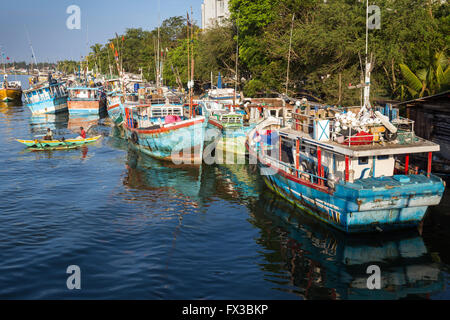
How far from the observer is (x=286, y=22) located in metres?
46.8

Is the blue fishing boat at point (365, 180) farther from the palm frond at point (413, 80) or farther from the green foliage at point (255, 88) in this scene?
the green foliage at point (255, 88)

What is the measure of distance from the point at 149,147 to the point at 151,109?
11.8 feet

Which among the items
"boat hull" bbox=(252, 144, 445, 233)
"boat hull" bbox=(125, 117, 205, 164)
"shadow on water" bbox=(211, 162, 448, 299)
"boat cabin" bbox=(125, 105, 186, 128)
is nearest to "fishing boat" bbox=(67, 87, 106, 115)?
"boat cabin" bbox=(125, 105, 186, 128)

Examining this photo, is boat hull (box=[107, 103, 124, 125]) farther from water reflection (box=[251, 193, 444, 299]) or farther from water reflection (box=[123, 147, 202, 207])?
water reflection (box=[251, 193, 444, 299])

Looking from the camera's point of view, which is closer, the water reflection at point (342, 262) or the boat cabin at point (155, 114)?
the water reflection at point (342, 262)

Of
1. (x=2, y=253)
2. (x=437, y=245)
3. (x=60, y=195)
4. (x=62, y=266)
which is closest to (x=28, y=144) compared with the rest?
(x=60, y=195)

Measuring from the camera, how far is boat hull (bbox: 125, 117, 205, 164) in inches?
1151

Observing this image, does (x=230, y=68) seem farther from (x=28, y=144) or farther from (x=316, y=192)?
(x=316, y=192)

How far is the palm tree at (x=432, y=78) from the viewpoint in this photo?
2933 centimetres

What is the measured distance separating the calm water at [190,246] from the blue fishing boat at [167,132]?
11.9 feet

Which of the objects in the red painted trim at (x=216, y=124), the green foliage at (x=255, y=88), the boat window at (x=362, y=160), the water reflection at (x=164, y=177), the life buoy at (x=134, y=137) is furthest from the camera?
the green foliage at (x=255, y=88)

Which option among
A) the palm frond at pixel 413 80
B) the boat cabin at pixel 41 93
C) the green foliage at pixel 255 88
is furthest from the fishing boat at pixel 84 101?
the palm frond at pixel 413 80

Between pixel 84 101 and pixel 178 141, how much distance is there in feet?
125

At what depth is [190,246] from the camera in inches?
671
